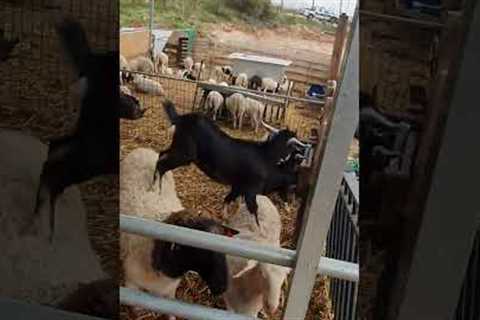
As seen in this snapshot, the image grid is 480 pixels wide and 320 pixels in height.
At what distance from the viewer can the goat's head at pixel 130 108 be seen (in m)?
1.71

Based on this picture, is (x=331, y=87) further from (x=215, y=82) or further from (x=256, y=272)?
(x=256, y=272)

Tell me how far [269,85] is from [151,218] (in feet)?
2.22

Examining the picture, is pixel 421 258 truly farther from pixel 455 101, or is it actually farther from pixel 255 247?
pixel 255 247

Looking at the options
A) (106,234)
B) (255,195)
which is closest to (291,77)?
(255,195)

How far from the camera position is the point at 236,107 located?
→ 5.82ft

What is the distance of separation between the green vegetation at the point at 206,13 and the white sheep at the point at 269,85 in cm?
18

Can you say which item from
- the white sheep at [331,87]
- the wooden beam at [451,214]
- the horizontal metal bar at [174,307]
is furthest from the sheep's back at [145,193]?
the wooden beam at [451,214]

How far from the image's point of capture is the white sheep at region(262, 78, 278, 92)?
163 cm

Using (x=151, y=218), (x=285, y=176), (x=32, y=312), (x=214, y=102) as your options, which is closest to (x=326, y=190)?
(x=285, y=176)

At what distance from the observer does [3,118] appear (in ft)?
5.33

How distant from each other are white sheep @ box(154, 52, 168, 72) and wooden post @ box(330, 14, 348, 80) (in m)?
0.46

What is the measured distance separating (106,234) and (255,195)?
52 cm

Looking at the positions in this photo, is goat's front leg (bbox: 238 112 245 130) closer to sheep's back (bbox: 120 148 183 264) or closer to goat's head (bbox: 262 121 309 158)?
goat's head (bbox: 262 121 309 158)

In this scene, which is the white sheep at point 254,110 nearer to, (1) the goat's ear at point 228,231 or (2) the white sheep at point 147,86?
(2) the white sheep at point 147,86
